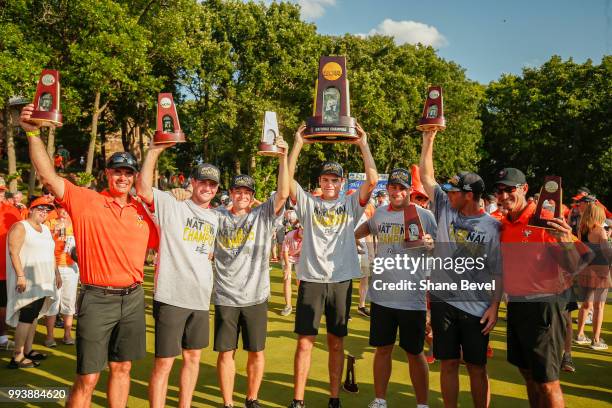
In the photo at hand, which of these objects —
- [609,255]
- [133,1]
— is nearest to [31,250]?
[609,255]

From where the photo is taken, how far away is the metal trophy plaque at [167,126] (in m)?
4.15

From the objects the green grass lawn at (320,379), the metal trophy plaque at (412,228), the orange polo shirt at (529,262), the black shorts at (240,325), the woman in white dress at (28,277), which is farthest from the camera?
the woman in white dress at (28,277)

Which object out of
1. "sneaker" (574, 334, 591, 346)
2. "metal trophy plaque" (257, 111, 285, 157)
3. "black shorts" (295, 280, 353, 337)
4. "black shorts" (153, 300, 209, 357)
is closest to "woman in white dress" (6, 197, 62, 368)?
"black shorts" (153, 300, 209, 357)

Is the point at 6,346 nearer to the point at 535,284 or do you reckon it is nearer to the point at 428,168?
the point at 428,168

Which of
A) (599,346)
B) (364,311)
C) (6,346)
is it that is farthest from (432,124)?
(6,346)

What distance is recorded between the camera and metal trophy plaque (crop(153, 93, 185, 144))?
4.15 meters

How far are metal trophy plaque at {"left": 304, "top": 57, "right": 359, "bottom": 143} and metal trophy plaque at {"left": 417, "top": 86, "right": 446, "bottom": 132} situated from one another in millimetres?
730

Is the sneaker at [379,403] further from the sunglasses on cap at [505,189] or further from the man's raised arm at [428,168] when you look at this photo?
the sunglasses on cap at [505,189]

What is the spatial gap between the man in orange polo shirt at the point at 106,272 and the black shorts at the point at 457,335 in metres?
2.65

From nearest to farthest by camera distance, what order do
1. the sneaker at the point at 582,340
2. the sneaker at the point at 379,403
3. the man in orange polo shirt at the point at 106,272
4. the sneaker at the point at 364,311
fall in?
the man in orange polo shirt at the point at 106,272 < the sneaker at the point at 379,403 < the sneaker at the point at 582,340 < the sneaker at the point at 364,311

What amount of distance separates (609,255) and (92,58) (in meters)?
20.3

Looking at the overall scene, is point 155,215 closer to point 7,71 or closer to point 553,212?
point 553,212

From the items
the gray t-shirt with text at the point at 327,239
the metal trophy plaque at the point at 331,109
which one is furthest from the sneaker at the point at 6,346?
the metal trophy plaque at the point at 331,109

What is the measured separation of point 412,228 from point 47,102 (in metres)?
3.37
